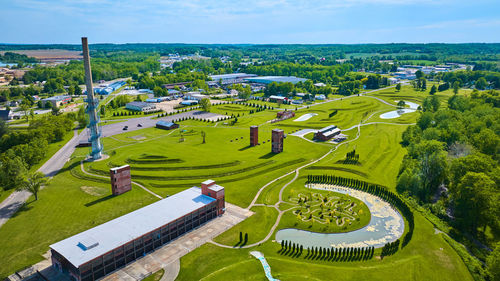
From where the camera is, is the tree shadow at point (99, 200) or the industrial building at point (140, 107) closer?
the tree shadow at point (99, 200)

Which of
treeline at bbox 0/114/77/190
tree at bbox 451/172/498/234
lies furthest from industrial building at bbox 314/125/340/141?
treeline at bbox 0/114/77/190

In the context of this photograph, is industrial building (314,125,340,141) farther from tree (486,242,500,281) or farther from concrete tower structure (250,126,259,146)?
tree (486,242,500,281)

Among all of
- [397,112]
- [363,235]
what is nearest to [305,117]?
[397,112]

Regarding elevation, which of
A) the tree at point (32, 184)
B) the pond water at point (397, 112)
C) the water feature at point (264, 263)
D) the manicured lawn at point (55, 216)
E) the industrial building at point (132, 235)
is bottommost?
the water feature at point (264, 263)

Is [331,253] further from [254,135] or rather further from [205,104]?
[205,104]

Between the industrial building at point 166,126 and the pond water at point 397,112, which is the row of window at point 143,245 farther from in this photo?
the pond water at point 397,112

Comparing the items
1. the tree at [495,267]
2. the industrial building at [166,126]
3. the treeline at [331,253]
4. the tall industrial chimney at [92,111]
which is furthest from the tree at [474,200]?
the industrial building at [166,126]
